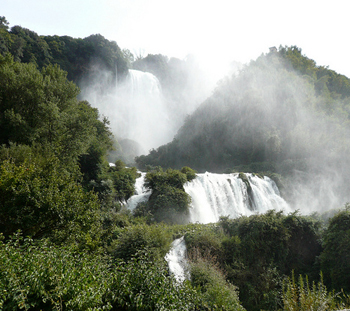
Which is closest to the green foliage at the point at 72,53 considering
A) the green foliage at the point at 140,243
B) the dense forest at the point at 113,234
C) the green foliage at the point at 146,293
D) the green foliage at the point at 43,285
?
the dense forest at the point at 113,234

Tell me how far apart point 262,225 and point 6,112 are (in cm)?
1601

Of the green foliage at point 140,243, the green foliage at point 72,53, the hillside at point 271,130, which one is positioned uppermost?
the green foliage at point 72,53

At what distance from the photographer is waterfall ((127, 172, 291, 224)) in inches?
809

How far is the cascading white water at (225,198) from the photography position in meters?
20.7

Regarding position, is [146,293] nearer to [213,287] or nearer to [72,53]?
[213,287]

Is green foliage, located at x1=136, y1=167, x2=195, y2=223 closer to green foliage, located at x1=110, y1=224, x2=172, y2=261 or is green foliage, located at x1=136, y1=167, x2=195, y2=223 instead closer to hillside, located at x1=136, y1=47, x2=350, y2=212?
green foliage, located at x1=110, y1=224, x2=172, y2=261

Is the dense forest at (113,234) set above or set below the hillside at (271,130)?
below

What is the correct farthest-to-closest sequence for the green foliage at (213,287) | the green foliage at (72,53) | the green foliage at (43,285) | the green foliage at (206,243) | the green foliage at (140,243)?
the green foliage at (72,53) → the green foliage at (206,243) → the green foliage at (140,243) → the green foliage at (213,287) → the green foliage at (43,285)

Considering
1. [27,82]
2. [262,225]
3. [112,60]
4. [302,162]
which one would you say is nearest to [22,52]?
[112,60]

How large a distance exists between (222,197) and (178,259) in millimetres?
11915

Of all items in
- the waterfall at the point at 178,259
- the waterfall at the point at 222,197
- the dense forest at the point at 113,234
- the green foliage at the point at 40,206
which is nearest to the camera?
the dense forest at the point at 113,234

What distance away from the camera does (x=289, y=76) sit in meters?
47.2

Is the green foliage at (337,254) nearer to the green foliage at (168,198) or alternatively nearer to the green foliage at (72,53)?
the green foliage at (168,198)

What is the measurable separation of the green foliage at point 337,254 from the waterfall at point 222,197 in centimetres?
759
